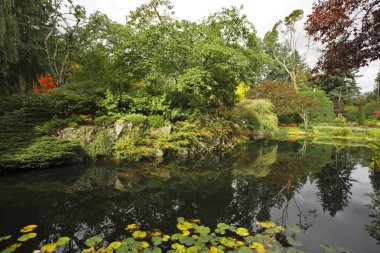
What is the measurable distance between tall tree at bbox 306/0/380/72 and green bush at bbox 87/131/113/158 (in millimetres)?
8171

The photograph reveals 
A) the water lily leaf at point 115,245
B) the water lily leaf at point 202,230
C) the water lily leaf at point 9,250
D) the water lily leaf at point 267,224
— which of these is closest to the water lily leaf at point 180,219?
the water lily leaf at point 202,230

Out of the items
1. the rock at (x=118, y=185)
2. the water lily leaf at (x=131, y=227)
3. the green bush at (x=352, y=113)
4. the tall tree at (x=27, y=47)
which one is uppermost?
the tall tree at (x=27, y=47)

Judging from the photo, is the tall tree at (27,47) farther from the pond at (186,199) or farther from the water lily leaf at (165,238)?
the water lily leaf at (165,238)

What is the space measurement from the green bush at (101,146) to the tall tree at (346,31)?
8171 millimetres

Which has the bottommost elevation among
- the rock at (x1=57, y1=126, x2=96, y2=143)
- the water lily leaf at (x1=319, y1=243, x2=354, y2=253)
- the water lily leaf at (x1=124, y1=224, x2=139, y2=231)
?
the water lily leaf at (x1=319, y1=243, x2=354, y2=253)

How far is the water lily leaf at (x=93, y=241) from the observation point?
10.4 ft

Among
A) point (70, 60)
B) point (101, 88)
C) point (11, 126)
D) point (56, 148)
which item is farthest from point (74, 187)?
point (70, 60)

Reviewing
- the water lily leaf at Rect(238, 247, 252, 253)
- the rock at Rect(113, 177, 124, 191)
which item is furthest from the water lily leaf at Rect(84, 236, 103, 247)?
the rock at Rect(113, 177, 124, 191)

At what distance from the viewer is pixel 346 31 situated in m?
4.70

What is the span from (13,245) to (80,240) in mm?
881

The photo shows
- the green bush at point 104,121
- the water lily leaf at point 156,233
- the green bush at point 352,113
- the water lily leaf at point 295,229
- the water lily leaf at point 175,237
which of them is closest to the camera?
the water lily leaf at point 175,237

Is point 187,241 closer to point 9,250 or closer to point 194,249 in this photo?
point 194,249

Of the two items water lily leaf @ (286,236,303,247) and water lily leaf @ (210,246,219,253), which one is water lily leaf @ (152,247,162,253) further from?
water lily leaf @ (286,236,303,247)

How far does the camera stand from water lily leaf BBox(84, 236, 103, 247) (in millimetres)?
3172
